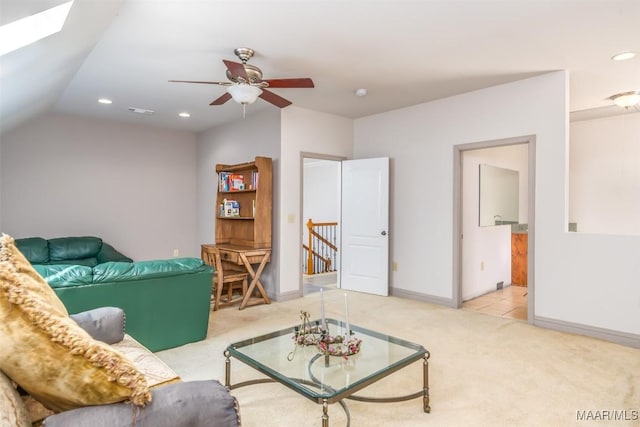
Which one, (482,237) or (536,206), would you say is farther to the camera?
(482,237)

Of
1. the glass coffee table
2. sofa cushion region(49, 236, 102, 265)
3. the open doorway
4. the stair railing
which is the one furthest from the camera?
the stair railing

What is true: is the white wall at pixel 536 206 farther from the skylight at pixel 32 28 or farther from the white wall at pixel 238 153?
the skylight at pixel 32 28

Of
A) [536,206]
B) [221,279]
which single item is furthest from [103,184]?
[536,206]

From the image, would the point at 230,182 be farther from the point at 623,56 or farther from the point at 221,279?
the point at 623,56

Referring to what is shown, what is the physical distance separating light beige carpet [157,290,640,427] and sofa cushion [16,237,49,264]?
270cm

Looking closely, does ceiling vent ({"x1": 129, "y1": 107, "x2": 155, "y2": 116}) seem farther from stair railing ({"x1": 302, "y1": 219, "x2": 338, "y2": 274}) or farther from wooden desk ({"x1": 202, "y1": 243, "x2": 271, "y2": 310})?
stair railing ({"x1": 302, "y1": 219, "x2": 338, "y2": 274})

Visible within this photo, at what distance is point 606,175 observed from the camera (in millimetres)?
5410

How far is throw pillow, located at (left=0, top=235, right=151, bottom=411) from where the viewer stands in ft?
3.25

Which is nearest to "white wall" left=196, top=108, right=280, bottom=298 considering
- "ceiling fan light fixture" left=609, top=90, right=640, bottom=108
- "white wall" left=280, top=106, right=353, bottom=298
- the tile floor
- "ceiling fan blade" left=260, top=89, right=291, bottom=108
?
"white wall" left=280, top=106, right=353, bottom=298

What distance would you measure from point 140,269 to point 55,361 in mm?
1969

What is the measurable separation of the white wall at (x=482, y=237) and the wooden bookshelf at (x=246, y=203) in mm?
2530

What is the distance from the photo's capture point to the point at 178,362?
2805 mm

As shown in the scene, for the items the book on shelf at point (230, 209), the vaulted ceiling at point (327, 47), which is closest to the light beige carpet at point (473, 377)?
the book on shelf at point (230, 209)

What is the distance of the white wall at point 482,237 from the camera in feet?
15.7
